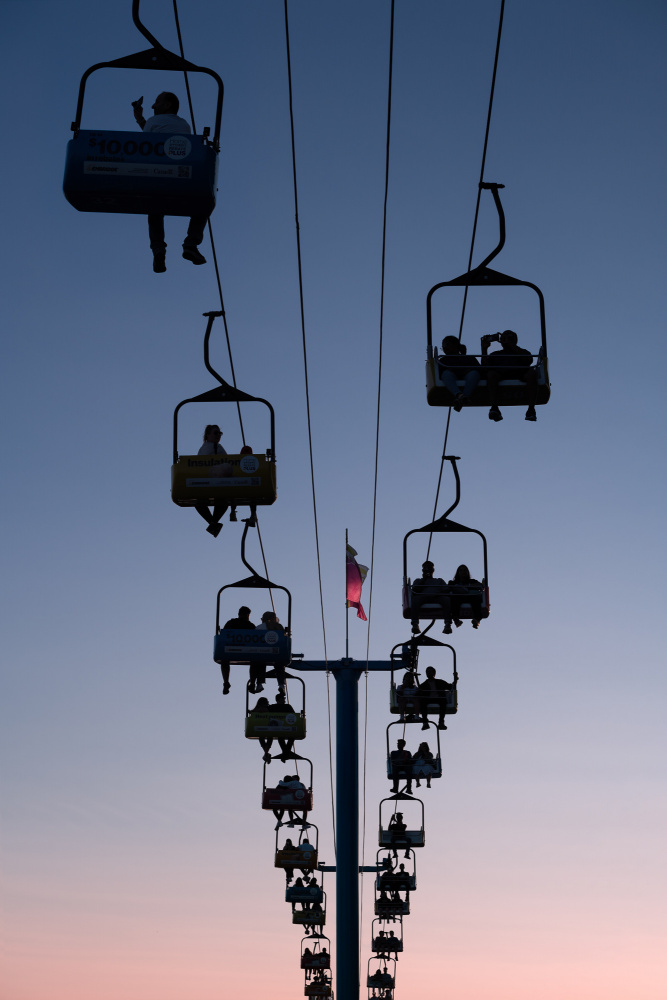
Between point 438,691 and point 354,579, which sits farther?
point 354,579

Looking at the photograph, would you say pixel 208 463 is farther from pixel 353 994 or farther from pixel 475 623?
pixel 353 994

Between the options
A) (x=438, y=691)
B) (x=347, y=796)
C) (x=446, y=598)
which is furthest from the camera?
(x=347, y=796)

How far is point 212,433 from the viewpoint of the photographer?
1730cm

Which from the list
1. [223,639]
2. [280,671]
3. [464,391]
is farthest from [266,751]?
[464,391]

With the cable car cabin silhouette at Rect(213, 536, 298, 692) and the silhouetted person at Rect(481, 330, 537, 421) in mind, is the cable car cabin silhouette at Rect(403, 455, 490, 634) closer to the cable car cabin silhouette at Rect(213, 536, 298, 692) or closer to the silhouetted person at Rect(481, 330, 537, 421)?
the cable car cabin silhouette at Rect(213, 536, 298, 692)

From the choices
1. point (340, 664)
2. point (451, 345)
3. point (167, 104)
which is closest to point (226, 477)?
point (451, 345)

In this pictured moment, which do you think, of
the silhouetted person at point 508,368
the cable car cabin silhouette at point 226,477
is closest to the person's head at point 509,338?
the silhouetted person at point 508,368

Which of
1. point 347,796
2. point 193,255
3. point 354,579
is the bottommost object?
point 193,255

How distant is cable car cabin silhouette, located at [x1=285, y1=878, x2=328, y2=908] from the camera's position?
4012cm

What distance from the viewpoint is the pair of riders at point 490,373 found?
559 inches

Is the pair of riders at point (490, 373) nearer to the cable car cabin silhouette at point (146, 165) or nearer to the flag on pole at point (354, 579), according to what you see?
the cable car cabin silhouette at point (146, 165)

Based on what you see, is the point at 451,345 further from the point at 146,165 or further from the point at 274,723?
the point at 274,723

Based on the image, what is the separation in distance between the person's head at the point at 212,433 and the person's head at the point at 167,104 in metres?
6.65

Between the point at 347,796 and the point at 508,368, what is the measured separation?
32405 millimetres
